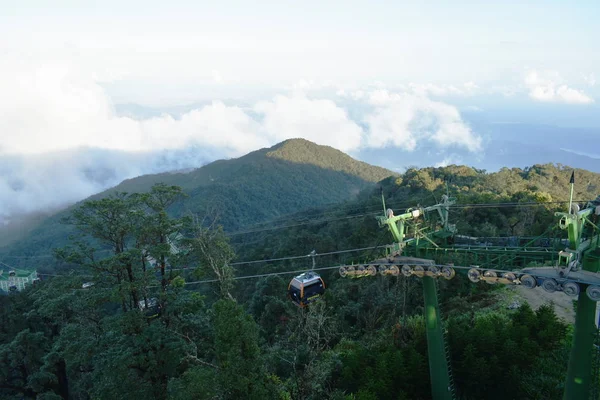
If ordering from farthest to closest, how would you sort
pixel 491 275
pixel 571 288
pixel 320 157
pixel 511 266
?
pixel 320 157
pixel 511 266
pixel 491 275
pixel 571 288

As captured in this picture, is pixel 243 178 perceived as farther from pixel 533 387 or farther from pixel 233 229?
pixel 533 387

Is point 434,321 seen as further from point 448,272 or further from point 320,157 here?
point 320,157

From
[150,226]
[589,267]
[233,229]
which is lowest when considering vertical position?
[233,229]

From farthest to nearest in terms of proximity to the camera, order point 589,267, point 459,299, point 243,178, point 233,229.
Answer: point 243,178 → point 233,229 → point 459,299 → point 589,267

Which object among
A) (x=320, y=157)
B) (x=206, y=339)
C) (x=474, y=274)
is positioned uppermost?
(x=320, y=157)

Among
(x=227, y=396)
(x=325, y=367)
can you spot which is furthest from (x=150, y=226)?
(x=325, y=367)

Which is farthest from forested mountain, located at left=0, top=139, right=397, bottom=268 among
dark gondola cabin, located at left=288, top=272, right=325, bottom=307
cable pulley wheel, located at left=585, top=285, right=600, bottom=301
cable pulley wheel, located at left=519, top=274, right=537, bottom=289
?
cable pulley wheel, located at left=585, top=285, right=600, bottom=301

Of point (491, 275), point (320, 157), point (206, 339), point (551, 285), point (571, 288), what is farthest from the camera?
point (320, 157)

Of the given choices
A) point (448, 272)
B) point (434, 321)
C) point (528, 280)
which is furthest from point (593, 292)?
point (434, 321)
